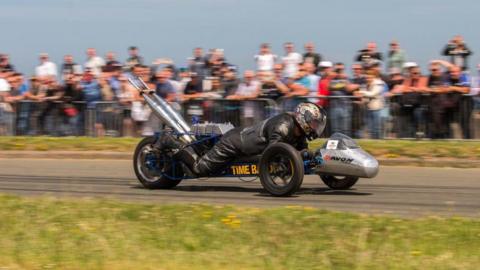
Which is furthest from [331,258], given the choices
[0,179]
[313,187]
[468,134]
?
[468,134]

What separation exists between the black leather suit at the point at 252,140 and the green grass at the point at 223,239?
194 cm

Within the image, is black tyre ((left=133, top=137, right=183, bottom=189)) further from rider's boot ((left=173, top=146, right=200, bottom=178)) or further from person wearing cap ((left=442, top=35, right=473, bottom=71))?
person wearing cap ((left=442, top=35, right=473, bottom=71))

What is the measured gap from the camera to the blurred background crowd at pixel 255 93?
53.4 feet

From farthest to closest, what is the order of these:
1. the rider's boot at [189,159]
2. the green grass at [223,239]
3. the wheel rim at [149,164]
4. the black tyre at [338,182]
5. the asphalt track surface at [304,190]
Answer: the wheel rim at [149,164]
the rider's boot at [189,159]
the black tyre at [338,182]
the asphalt track surface at [304,190]
the green grass at [223,239]

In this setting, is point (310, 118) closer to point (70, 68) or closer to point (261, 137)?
point (261, 137)

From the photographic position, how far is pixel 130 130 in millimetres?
18531

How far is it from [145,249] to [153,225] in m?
1.08

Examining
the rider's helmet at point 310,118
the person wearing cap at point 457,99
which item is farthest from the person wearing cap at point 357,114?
the rider's helmet at point 310,118

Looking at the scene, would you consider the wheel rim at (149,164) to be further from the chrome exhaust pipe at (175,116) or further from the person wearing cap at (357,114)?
the person wearing cap at (357,114)

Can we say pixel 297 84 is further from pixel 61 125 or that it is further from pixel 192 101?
pixel 61 125

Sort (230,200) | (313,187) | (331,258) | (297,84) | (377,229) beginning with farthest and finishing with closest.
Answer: (297,84) → (313,187) → (230,200) → (377,229) → (331,258)

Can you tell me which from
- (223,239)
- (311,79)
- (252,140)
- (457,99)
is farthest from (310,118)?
(311,79)

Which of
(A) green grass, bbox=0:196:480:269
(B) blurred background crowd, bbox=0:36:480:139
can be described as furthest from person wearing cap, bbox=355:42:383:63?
(A) green grass, bbox=0:196:480:269

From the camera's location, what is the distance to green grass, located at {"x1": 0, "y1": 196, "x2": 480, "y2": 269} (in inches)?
266
